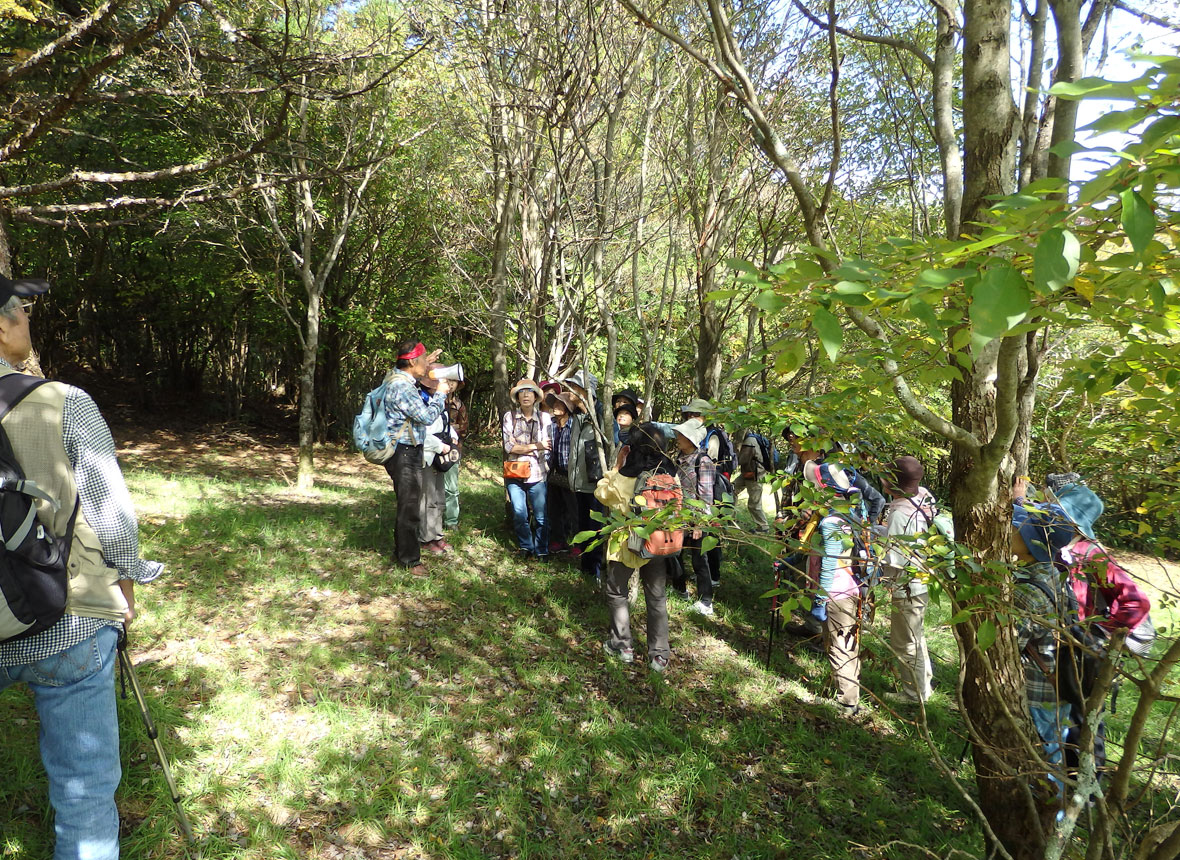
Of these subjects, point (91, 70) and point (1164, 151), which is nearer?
point (1164, 151)

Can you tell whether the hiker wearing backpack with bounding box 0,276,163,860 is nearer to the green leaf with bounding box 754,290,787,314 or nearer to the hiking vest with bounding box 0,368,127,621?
the hiking vest with bounding box 0,368,127,621

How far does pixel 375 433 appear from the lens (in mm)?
5547

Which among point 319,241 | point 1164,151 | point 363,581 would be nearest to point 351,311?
point 319,241

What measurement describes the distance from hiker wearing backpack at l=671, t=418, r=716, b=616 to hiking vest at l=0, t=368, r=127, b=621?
317 cm

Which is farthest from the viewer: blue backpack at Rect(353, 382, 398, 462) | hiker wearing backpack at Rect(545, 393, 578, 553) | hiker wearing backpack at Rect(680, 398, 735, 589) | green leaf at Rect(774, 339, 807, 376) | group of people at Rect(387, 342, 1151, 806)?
hiker wearing backpack at Rect(545, 393, 578, 553)

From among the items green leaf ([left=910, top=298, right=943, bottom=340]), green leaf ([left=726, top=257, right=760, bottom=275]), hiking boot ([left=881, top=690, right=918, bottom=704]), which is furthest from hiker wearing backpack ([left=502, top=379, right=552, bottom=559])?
green leaf ([left=910, top=298, right=943, bottom=340])

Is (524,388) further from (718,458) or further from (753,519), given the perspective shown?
(753,519)

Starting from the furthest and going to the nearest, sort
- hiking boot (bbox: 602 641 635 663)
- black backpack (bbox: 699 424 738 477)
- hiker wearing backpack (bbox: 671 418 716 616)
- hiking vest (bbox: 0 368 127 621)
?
black backpack (bbox: 699 424 738 477)
hiker wearing backpack (bbox: 671 418 716 616)
hiking boot (bbox: 602 641 635 663)
hiking vest (bbox: 0 368 127 621)

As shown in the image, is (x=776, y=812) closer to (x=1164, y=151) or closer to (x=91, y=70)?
(x=1164, y=151)

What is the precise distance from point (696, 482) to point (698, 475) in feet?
0.24

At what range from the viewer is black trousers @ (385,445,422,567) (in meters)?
5.68

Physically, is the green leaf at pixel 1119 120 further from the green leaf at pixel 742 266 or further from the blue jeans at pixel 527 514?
the blue jeans at pixel 527 514

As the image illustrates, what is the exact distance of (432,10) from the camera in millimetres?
6230

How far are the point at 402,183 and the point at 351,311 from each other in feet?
8.72
